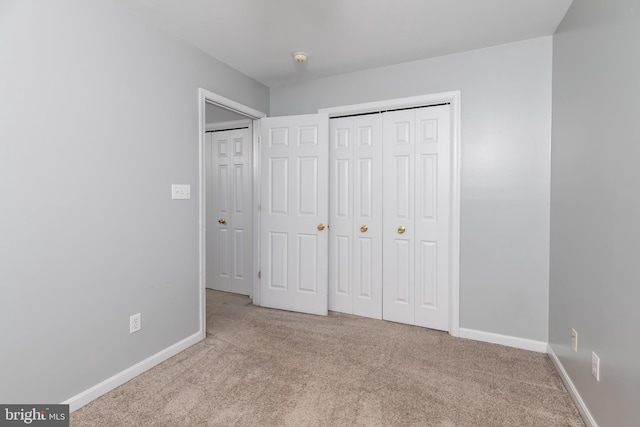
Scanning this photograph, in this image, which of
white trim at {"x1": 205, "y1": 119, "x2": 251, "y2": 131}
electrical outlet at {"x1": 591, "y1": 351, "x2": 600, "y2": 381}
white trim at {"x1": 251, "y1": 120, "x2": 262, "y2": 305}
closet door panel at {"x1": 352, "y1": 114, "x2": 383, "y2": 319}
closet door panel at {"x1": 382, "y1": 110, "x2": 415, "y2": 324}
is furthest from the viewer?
white trim at {"x1": 205, "y1": 119, "x2": 251, "y2": 131}

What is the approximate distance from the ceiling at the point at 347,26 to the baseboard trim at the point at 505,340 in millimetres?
2363

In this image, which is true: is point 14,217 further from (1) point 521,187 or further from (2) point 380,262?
(1) point 521,187

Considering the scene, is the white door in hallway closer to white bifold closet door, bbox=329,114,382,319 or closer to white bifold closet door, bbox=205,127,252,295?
white bifold closet door, bbox=329,114,382,319

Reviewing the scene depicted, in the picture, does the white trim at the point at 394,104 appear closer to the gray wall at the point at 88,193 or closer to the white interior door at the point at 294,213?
the white interior door at the point at 294,213

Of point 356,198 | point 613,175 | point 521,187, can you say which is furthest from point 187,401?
point 521,187

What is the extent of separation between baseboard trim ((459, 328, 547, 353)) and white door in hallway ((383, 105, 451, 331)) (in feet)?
0.64

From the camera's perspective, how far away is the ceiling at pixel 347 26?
6.68 feet

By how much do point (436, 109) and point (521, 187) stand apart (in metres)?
0.97

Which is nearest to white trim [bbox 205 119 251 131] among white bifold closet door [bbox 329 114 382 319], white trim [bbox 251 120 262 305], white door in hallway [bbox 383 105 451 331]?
white trim [bbox 251 120 262 305]

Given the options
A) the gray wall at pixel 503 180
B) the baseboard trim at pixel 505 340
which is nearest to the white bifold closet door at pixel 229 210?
the gray wall at pixel 503 180

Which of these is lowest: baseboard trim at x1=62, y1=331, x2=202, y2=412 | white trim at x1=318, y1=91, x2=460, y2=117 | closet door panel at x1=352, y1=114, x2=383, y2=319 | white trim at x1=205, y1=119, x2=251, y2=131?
baseboard trim at x1=62, y1=331, x2=202, y2=412

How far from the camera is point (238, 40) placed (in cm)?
249

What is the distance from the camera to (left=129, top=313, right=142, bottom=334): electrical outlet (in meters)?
2.10

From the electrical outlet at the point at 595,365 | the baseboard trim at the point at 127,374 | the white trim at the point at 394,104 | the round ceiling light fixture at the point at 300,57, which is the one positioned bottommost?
the baseboard trim at the point at 127,374
